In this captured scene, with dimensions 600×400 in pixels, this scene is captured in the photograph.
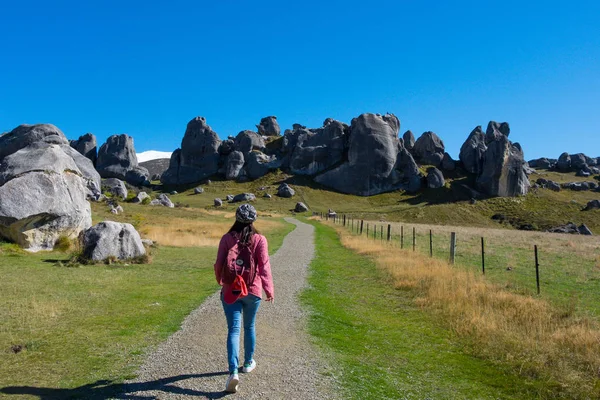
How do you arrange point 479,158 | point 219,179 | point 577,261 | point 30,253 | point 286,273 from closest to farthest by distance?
1. point 286,273
2. point 30,253
3. point 577,261
4. point 479,158
5. point 219,179

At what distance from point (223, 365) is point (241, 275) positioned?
1831 mm

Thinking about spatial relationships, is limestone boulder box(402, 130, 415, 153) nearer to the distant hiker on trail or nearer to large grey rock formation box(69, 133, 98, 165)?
large grey rock formation box(69, 133, 98, 165)

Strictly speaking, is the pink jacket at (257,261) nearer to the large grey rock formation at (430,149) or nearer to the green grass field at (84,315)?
the green grass field at (84,315)

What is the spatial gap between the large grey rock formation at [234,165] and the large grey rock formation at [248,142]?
8.16 meters

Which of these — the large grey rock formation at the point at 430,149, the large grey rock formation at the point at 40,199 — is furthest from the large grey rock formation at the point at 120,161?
the large grey rock formation at the point at 40,199

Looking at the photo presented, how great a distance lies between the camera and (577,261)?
81.7 ft

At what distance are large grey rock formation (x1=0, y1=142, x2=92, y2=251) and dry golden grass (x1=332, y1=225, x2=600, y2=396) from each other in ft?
56.7

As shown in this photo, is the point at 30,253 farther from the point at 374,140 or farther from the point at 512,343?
the point at 374,140

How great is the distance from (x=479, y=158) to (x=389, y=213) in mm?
56249

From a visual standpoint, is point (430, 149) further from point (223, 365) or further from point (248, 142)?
point (223, 365)

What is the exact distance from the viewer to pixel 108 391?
19.6ft

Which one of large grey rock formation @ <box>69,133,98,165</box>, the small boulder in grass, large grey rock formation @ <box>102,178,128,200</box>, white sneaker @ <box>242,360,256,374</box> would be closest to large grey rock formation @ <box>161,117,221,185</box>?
large grey rock formation @ <box>69,133,98,165</box>

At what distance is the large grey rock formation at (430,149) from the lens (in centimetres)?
14600

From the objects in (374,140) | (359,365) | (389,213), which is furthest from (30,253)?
(374,140)
